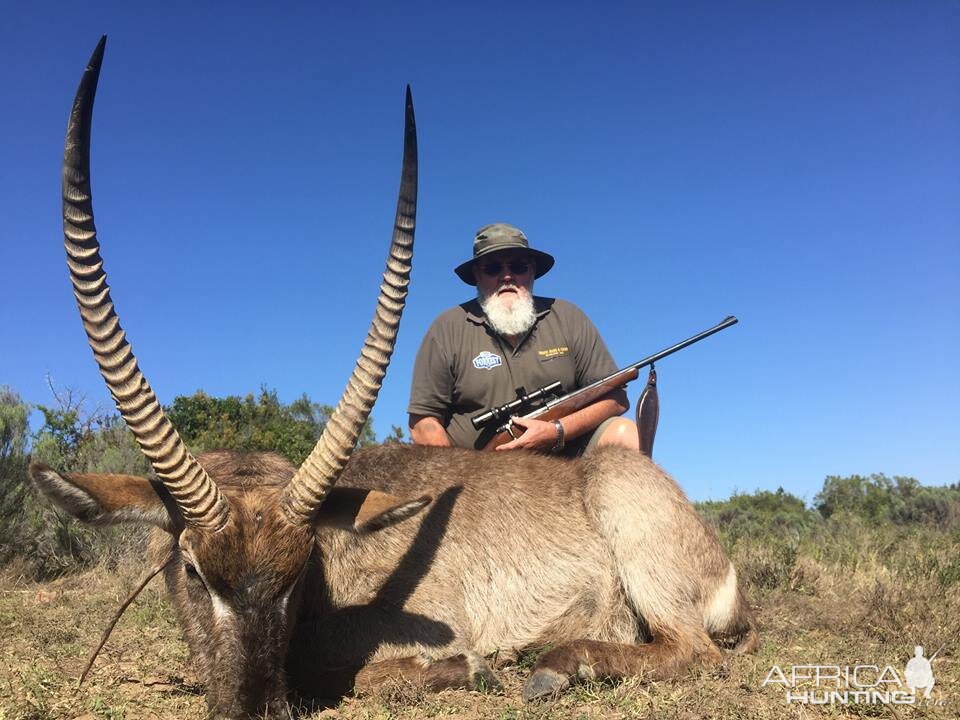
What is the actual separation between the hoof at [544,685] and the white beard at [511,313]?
422 cm

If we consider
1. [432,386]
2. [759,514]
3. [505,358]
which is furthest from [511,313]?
[759,514]

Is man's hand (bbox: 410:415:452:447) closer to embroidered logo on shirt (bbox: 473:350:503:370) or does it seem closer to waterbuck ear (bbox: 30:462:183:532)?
embroidered logo on shirt (bbox: 473:350:503:370)

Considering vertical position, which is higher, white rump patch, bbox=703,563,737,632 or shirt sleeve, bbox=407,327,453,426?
shirt sleeve, bbox=407,327,453,426

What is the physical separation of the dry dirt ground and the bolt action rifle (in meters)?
1.80

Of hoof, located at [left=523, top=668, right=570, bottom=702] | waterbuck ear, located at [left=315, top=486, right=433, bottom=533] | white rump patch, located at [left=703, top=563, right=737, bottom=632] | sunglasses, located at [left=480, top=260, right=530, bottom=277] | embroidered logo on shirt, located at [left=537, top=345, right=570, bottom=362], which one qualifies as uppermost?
sunglasses, located at [left=480, top=260, right=530, bottom=277]

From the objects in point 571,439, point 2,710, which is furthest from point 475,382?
point 2,710

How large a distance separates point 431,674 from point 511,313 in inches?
176

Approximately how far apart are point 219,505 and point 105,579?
5382 mm

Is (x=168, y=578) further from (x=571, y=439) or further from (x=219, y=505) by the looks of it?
(x=571, y=439)

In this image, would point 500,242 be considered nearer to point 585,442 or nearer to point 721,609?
point 585,442

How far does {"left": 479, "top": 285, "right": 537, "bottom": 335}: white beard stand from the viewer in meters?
7.80

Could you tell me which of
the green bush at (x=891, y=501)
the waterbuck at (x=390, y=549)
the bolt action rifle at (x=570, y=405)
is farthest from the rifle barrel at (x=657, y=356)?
the green bush at (x=891, y=501)

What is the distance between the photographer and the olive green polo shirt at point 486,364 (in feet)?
24.6

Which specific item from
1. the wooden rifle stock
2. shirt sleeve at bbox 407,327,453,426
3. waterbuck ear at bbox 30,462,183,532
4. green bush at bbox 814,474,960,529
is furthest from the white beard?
green bush at bbox 814,474,960,529
